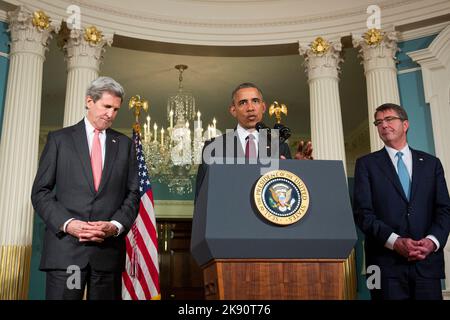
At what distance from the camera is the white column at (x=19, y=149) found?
521 cm

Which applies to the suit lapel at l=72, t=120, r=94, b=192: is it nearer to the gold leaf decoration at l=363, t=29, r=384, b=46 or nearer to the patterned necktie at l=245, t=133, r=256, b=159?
the patterned necktie at l=245, t=133, r=256, b=159

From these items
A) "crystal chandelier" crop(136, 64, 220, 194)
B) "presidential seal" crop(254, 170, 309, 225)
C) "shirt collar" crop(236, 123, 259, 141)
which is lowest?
"presidential seal" crop(254, 170, 309, 225)

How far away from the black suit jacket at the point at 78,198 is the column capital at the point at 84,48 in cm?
411

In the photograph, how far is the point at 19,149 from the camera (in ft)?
18.1

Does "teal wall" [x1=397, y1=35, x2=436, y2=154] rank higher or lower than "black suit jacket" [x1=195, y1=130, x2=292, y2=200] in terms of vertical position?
higher

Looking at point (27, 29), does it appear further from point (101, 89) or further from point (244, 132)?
point (244, 132)

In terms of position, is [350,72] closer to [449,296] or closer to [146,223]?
[449,296]

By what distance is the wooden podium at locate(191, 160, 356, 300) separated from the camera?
Result: 1.82 metres

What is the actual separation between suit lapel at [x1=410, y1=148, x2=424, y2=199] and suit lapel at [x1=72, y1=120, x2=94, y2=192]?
1.67m

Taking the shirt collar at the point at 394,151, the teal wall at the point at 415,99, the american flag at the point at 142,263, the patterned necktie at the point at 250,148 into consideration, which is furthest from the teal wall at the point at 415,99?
the patterned necktie at the point at 250,148

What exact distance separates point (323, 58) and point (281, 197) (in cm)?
526

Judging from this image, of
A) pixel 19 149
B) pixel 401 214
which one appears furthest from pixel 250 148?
pixel 19 149

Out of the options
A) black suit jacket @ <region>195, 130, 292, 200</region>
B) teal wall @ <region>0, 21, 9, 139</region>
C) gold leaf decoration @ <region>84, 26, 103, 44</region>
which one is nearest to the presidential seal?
black suit jacket @ <region>195, 130, 292, 200</region>

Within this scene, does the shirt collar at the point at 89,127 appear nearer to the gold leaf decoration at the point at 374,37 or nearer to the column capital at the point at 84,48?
the column capital at the point at 84,48
